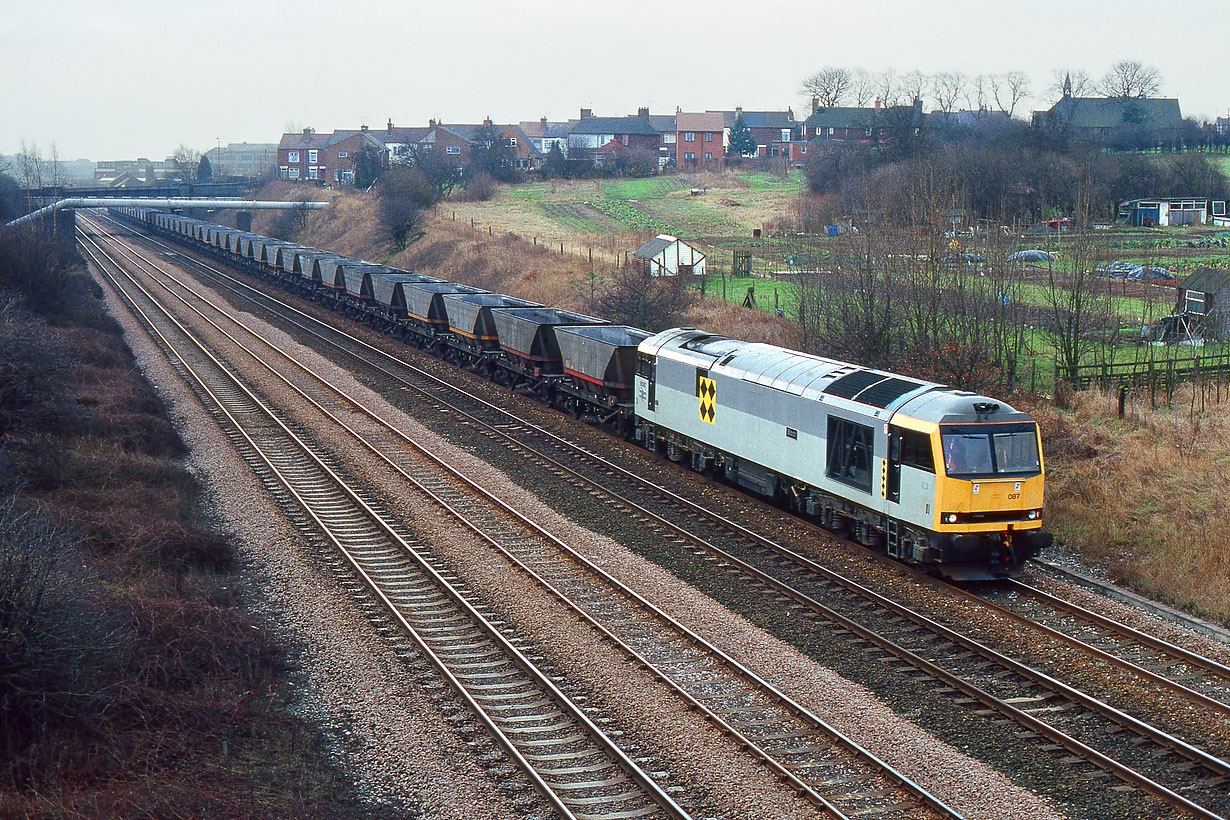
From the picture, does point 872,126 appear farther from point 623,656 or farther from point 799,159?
point 623,656

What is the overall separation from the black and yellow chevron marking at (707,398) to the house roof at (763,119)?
11805 cm

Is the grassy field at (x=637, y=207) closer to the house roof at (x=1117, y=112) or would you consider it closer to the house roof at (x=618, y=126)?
the house roof at (x=618, y=126)

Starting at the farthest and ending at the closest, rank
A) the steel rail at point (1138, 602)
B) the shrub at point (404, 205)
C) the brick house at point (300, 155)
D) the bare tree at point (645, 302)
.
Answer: the brick house at point (300, 155) < the shrub at point (404, 205) < the bare tree at point (645, 302) < the steel rail at point (1138, 602)

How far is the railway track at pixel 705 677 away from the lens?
410 inches

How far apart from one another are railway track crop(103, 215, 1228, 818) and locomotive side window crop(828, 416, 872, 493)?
61.6 inches

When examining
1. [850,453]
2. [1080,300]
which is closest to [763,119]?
[1080,300]

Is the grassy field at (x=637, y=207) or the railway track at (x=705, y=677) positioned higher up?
the grassy field at (x=637, y=207)

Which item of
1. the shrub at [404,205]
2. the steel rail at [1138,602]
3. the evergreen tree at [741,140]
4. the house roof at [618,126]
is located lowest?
the steel rail at [1138,602]

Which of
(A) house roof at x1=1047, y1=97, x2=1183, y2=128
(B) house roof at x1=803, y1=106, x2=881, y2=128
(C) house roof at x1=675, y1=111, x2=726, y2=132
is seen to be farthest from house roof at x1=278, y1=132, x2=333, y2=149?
(A) house roof at x1=1047, y1=97, x2=1183, y2=128

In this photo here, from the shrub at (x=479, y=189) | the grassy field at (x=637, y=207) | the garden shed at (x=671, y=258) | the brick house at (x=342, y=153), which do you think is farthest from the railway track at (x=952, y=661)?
the brick house at (x=342, y=153)

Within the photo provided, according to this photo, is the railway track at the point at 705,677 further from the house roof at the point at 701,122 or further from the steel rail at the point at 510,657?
the house roof at the point at 701,122

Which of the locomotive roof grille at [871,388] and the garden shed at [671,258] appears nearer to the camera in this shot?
the locomotive roof grille at [871,388]

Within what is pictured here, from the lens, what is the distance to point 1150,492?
2022cm

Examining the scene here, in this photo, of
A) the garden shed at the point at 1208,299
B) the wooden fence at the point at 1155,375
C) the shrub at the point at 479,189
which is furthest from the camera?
the shrub at the point at 479,189
